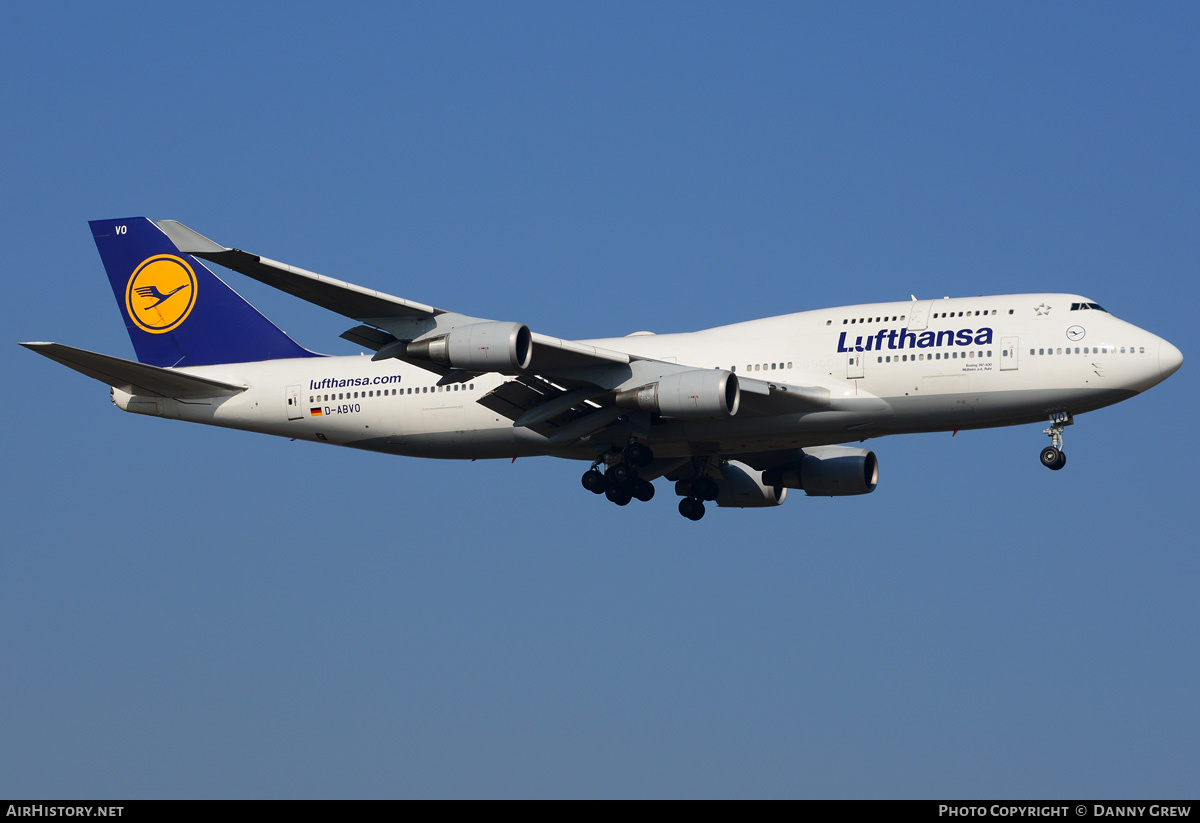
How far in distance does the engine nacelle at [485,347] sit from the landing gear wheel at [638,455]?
537cm

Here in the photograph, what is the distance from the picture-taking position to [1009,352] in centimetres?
3478

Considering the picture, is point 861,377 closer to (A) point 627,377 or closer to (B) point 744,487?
(A) point 627,377

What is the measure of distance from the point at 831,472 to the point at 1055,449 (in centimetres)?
802

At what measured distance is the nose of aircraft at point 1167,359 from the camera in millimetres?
34344

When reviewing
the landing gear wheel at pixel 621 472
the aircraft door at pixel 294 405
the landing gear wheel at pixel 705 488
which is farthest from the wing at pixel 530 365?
the aircraft door at pixel 294 405

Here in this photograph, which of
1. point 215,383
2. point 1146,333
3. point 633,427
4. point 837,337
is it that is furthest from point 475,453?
point 1146,333

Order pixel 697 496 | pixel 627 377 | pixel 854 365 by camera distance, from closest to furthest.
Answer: pixel 854 365 < pixel 627 377 < pixel 697 496

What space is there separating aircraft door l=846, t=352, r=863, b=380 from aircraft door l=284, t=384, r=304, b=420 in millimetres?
14930

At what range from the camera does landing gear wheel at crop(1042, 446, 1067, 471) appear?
35.3 meters

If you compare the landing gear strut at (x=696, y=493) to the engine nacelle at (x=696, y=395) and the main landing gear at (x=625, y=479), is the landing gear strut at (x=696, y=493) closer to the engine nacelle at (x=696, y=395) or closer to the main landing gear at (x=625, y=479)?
the main landing gear at (x=625, y=479)

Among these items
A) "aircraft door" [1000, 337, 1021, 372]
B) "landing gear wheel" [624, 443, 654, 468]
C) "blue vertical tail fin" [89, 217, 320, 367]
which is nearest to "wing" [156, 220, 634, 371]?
"landing gear wheel" [624, 443, 654, 468]

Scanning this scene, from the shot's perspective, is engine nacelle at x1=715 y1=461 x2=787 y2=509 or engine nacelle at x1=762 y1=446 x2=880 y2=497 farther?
engine nacelle at x1=715 y1=461 x2=787 y2=509

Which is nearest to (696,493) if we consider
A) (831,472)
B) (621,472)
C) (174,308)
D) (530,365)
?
(831,472)

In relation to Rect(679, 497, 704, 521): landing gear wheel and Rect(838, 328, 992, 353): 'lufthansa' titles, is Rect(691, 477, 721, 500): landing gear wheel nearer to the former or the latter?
Rect(679, 497, 704, 521): landing gear wheel
